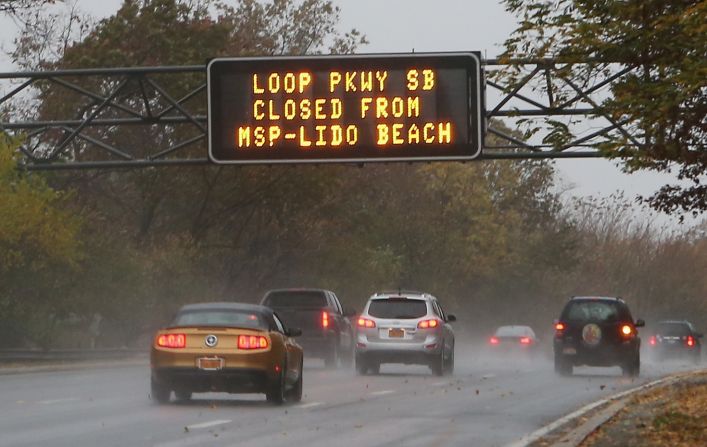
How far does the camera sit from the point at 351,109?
3178 centimetres

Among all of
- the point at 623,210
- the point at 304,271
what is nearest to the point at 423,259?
the point at 304,271

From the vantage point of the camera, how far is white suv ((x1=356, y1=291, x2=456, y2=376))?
36.5 metres

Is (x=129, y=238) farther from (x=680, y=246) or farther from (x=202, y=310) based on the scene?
(x=680, y=246)

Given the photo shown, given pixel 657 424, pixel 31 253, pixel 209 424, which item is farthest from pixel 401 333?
pixel 657 424

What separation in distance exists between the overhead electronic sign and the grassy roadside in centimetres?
733

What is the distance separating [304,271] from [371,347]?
33.9 m

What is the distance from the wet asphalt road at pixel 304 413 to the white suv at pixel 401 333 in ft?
4.65

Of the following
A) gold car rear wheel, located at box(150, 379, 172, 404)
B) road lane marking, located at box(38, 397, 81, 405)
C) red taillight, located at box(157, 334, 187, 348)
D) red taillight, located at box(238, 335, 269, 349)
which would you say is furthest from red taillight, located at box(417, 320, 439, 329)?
red taillight, located at box(157, 334, 187, 348)

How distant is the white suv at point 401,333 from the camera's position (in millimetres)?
36469

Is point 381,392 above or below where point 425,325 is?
below

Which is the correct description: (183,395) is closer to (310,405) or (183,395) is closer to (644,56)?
(310,405)

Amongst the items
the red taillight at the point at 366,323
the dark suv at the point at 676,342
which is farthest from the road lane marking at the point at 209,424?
the dark suv at the point at 676,342

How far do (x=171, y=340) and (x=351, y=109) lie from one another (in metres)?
9.35

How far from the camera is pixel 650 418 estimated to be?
2036cm
